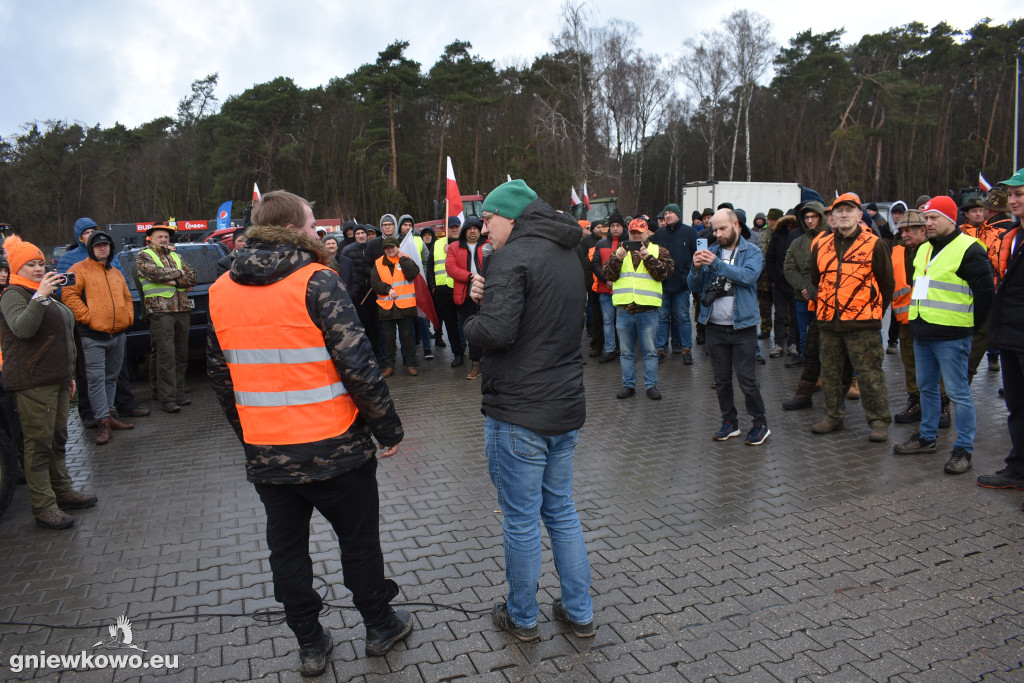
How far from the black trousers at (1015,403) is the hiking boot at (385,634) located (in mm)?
4427

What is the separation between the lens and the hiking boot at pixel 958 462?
543cm

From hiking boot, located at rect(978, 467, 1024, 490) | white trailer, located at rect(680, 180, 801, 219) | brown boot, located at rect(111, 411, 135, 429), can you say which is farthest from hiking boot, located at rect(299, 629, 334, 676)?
white trailer, located at rect(680, 180, 801, 219)

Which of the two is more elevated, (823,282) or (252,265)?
(252,265)

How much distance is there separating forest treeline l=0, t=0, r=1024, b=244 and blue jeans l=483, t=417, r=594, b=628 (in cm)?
3531

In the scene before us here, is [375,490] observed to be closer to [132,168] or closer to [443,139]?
[443,139]

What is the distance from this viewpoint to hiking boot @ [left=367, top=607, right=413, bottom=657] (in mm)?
3365

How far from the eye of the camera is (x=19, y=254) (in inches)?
203

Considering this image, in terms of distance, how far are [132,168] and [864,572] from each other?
66883mm

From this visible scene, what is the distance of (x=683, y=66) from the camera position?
44.1 m

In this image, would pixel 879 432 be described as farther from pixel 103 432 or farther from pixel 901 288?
pixel 103 432

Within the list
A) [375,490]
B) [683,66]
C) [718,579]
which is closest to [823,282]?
[718,579]

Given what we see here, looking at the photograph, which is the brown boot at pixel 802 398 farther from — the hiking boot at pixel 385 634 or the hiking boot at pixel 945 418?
the hiking boot at pixel 385 634

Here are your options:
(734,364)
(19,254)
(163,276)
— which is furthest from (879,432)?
(163,276)

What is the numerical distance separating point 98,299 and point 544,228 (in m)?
5.93
